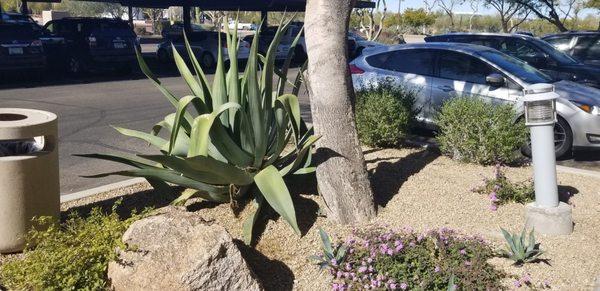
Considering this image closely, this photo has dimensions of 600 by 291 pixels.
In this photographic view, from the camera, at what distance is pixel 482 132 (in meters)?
6.96

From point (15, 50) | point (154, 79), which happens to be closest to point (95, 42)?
point (15, 50)

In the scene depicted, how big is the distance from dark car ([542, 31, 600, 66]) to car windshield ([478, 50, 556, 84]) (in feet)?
25.1

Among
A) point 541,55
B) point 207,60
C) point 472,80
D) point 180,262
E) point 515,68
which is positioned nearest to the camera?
point 180,262

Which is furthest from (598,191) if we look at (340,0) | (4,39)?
(4,39)

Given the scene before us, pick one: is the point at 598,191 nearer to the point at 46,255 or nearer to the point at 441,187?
the point at 441,187

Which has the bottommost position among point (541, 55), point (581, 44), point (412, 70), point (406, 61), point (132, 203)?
point (132, 203)

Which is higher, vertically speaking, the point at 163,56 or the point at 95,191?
the point at 163,56

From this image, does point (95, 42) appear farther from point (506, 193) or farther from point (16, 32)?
point (506, 193)

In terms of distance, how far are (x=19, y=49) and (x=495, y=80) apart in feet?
43.6

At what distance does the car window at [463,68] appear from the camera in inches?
373

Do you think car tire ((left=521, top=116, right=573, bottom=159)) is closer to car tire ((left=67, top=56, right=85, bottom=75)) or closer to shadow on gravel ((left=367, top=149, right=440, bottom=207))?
shadow on gravel ((left=367, top=149, right=440, bottom=207))

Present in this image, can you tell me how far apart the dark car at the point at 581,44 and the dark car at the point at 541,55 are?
306 cm

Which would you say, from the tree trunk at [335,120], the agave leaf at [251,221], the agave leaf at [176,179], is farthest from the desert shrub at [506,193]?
the agave leaf at [176,179]

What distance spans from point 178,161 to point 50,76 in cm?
1688
